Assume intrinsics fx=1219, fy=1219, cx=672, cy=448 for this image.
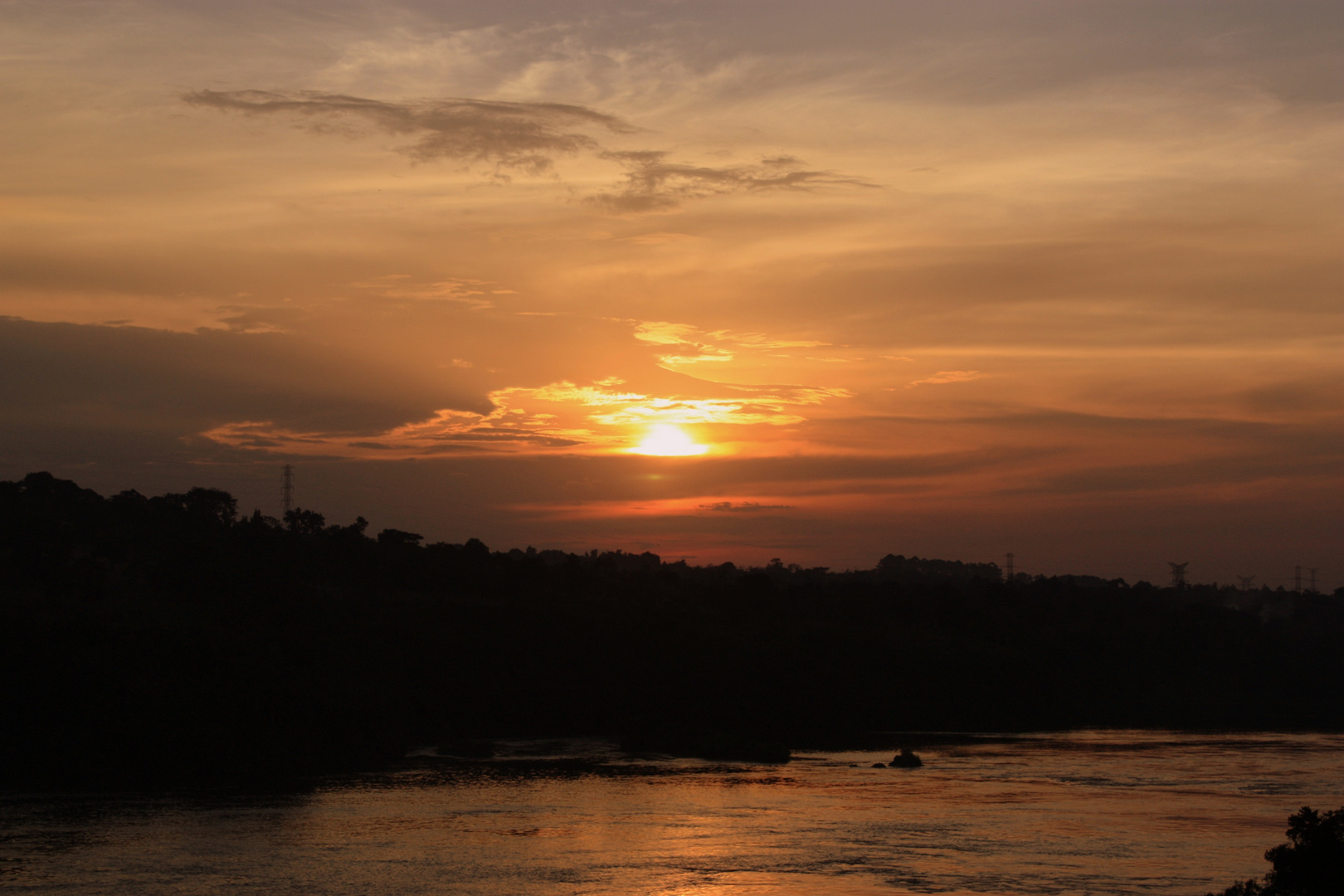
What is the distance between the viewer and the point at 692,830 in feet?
181

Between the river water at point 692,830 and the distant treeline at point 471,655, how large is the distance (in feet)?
28.2

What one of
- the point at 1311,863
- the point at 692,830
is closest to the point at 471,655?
the point at 692,830

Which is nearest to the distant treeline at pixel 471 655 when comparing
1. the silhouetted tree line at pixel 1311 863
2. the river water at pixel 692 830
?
the river water at pixel 692 830

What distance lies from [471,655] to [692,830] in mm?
52534

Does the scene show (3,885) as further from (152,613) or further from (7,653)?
(152,613)

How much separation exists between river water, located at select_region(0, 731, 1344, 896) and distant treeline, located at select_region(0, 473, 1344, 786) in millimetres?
8607

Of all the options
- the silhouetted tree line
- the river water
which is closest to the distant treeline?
the river water

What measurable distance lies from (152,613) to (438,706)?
22397 mm

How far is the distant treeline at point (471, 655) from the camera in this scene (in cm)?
7519

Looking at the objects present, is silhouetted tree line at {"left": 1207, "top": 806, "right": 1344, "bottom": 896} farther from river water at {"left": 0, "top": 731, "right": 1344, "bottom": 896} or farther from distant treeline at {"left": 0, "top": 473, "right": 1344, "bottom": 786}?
distant treeline at {"left": 0, "top": 473, "right": 1344, "bottom": 786}

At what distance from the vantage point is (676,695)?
339 ft

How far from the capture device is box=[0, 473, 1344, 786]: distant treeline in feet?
247

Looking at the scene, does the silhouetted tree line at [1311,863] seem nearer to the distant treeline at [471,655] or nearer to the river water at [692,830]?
the river water at [692,830]

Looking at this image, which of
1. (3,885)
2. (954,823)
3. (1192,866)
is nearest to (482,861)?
(3,885)
